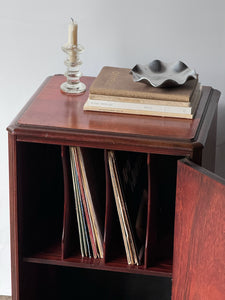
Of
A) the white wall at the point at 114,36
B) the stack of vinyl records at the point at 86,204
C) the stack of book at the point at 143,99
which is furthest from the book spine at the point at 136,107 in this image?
the white wall at the point at 114,36

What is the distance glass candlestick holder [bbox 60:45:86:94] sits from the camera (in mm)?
1464

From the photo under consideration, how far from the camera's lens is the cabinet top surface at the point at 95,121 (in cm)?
129

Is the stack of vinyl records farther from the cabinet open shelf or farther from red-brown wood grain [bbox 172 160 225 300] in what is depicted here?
red-brown wood grain [bbox 172 160 225 300]

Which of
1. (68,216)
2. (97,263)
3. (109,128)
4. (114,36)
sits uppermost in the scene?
(114,36)

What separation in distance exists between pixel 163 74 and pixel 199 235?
44cm

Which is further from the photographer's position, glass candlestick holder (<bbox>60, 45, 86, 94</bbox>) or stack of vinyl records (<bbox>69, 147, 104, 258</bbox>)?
glass candlestick holder (<bbox>60, 45, 86, 94</bbox>)

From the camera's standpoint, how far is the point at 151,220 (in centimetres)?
134

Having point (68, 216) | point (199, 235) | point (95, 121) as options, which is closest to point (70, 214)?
point (68, 216)

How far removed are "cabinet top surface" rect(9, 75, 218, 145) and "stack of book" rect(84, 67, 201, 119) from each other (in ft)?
0.05

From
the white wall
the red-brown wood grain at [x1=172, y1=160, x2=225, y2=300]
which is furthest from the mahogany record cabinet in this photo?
the white wall

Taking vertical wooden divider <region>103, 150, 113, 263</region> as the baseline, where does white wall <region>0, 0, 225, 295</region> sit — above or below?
above

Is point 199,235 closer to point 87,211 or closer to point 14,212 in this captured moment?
point 87,211

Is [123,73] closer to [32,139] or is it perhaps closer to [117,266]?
[32,139]

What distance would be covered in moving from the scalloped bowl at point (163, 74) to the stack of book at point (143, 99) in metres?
0.01
